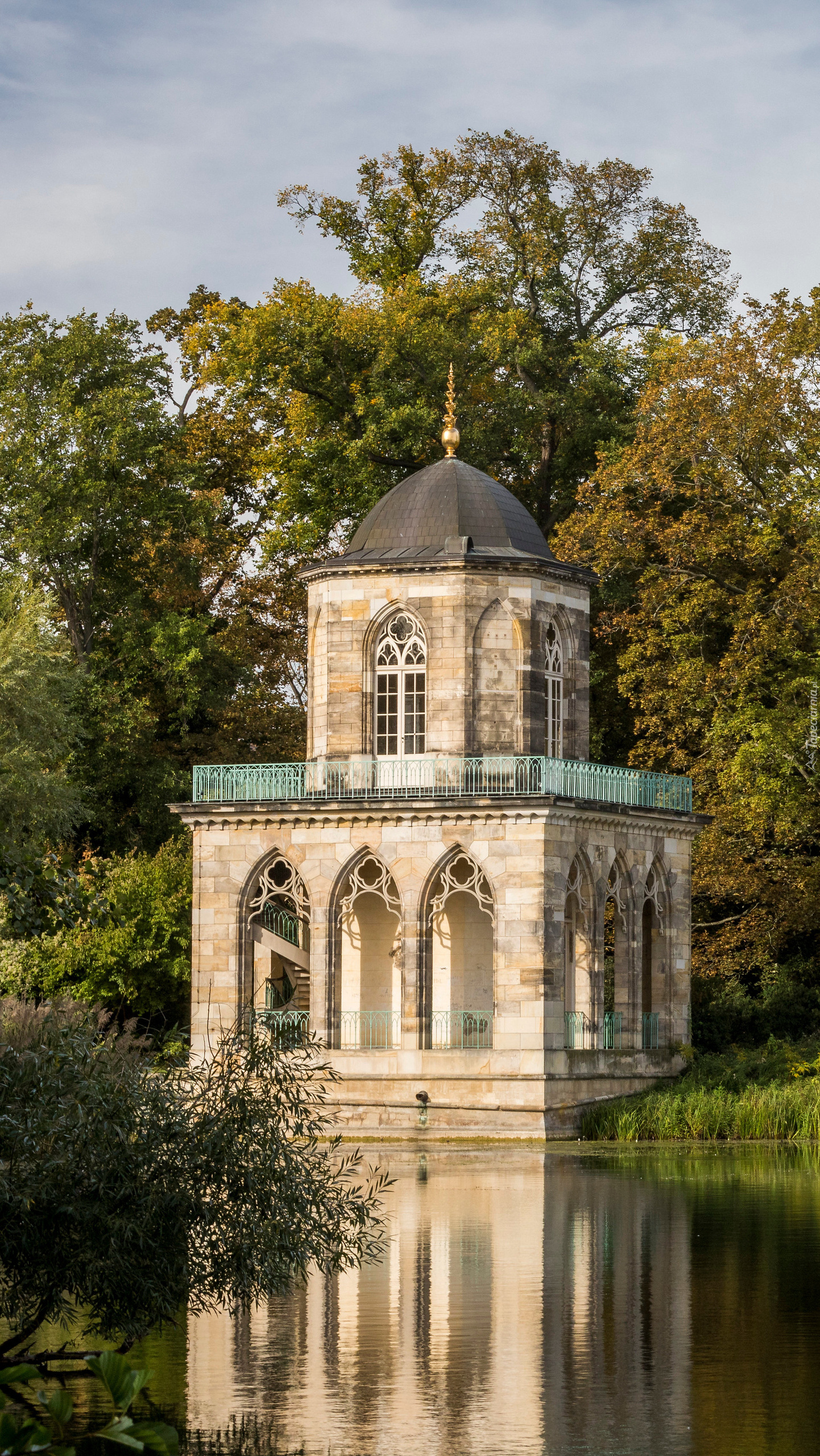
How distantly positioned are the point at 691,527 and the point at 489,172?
13.6 metres

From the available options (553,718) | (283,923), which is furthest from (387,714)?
(283,923)

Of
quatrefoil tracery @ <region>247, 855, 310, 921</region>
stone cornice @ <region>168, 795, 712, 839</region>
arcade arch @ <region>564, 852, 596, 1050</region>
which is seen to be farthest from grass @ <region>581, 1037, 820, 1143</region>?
quatrefoil tracery @ <region>247, 855, 310, 921</region>

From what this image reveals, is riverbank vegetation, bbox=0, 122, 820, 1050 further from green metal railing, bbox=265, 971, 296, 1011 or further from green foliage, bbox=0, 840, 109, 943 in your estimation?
green foliage, bbox=0, 840, 109, 943

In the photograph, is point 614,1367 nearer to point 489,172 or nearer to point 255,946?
point 255,946

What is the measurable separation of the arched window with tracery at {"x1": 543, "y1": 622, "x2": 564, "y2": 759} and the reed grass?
643cm

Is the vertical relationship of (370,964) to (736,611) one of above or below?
below

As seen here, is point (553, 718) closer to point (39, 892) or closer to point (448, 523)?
point (448, 523)

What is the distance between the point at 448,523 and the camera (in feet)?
131

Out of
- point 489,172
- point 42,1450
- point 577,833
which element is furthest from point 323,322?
point 42,1450

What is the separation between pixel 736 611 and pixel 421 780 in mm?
11001

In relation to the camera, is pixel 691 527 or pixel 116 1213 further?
pixel 691 527

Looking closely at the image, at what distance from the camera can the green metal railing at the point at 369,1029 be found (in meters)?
38.7

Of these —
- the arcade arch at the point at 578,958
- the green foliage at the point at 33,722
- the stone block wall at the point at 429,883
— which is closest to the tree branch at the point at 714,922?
the stone block wall at the point at 429,883

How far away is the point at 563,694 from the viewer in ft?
134
